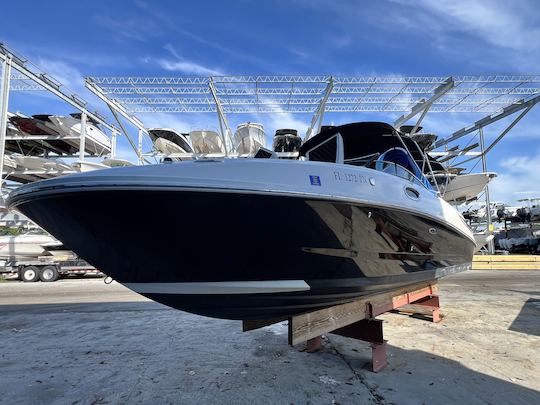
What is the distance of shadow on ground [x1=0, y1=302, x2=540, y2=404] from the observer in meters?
3.02

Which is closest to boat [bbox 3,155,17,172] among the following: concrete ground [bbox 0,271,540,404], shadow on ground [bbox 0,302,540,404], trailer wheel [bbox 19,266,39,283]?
trailer wheel [bbox 19,266,39,283]

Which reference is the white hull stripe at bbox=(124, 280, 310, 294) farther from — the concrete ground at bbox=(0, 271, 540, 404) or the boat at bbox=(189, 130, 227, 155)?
the boat at bbox=(189, 130, 227, 155)

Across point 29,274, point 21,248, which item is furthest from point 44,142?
point 29,274

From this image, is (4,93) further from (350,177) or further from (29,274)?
(350,177)

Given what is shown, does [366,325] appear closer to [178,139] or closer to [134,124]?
[178,139]

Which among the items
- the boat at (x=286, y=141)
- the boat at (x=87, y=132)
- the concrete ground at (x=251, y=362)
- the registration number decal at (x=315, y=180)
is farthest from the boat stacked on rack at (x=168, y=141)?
the registration number decal at (x=315, y=180)

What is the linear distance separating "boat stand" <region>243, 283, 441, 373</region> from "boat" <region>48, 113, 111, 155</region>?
1789 centimetres

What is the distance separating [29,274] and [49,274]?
71cm

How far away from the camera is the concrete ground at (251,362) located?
120 inches

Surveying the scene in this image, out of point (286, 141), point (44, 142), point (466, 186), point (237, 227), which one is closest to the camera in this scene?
point (237, 227)

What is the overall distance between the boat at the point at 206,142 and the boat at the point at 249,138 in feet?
2.53

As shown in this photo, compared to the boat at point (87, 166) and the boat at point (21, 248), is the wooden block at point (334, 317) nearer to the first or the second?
the boat at point (87, 166)

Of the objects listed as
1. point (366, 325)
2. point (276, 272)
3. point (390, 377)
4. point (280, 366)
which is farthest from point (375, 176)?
point (280, 366)

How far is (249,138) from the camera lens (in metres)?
15.5
